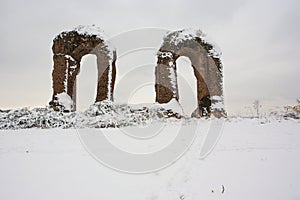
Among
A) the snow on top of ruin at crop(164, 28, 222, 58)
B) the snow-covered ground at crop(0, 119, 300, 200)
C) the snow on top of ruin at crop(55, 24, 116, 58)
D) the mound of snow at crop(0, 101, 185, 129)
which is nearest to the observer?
the snow-covered ground at crop(0, 119, 300, 200)

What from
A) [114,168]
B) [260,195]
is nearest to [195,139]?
[114,168]

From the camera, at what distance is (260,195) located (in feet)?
10.6

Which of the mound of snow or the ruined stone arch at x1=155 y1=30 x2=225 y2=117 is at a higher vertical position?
the ruined stone arch at x1=155 y1=30 x2=225 y2=117

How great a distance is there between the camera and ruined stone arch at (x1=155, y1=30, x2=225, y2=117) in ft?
45.5

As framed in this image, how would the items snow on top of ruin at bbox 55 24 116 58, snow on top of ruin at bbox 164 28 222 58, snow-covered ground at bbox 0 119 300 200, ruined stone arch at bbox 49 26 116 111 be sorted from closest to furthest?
1. snow-covered ground at bbox 0 119 300 200
2. ruined stone arch at bbox 49 26 116 111
3. snow on top of ruin at bbox 164 28 222 58
4. snow on top of ruin at bbox 55 24 116 58

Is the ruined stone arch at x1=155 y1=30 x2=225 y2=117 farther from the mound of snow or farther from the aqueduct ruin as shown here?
the mound of snow

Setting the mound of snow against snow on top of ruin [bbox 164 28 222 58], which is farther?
snow on top of ruin [bbox 164 28 222 58]

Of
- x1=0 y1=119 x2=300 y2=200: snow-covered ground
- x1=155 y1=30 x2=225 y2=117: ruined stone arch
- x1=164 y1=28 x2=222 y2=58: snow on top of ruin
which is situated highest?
x1=164 y1=28 x2=222 y2=58: snow on top of ruin

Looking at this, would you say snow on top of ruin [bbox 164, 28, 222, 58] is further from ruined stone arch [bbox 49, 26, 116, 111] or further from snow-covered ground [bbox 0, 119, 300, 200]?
snow-covered ground [bbox 0, 119, 300, 200]

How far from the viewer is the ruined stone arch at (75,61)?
1405 centimetres

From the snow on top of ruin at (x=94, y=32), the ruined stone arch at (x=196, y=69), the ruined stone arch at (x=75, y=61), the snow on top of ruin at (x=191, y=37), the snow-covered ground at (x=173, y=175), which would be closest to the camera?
the snow-covered ground at (x=173, y=175)

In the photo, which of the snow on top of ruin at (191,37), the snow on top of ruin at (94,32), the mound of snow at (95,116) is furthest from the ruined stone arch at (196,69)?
the snow on top of ruin at (94,32)

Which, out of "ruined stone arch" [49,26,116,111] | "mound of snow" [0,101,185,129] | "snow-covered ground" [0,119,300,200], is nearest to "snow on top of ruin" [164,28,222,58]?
"ruined stone arch" [49,26,116,111]

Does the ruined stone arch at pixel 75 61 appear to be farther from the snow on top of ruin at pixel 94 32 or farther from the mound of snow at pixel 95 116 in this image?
the mound of snow at pixel 95 116
